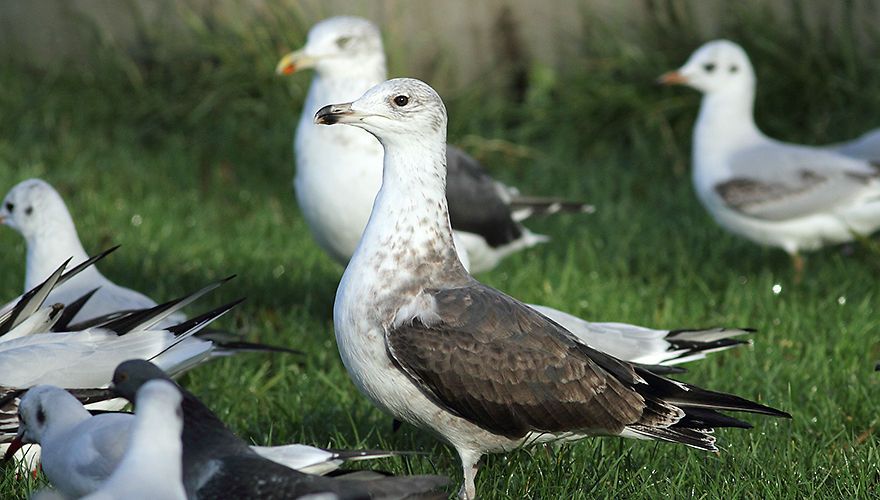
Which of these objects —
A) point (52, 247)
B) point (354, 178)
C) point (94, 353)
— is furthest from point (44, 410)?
point (354, 178)

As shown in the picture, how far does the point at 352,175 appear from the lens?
19.6 feet

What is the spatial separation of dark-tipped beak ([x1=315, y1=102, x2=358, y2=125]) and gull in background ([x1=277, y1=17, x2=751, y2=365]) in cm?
146

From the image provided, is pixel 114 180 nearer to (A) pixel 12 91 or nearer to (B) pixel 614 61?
(A) pixel 12 91

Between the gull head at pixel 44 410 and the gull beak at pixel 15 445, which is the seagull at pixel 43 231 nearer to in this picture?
the gull beak at pixel 15 445

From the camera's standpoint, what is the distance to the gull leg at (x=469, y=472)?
401 centimetres

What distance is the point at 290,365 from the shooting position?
562 centimetres

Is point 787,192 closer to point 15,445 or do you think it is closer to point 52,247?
point 52,247

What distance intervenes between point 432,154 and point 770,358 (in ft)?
6.78

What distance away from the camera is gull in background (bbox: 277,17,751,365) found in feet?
19.6

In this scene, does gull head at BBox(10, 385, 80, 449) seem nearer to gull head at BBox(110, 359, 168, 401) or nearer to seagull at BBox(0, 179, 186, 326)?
gull head at BBox(110, 359, 168, 401)

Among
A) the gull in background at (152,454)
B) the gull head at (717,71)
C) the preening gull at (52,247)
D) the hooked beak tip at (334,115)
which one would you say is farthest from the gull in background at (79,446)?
the gull head at (717,71)

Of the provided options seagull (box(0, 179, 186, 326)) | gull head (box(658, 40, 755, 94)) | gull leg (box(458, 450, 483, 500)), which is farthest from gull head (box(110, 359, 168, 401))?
gull head (box(658, 40, 755, 94))

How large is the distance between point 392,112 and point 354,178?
179 cm

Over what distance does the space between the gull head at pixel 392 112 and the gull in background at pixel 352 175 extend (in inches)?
55.1
